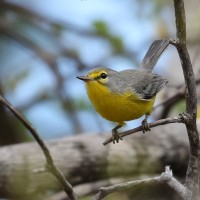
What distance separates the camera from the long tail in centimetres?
387

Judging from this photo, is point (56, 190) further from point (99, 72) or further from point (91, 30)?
point (91, 30)

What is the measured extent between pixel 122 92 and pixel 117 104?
0.20m

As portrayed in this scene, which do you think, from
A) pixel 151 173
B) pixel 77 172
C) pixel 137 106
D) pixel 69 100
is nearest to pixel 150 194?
pixel 151 173

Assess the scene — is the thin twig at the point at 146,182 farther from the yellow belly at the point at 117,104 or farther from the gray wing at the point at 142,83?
the gray wing at the point at 142,83

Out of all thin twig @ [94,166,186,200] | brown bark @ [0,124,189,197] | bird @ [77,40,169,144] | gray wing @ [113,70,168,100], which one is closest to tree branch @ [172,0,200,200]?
thin twig @ [94,166,186,200]

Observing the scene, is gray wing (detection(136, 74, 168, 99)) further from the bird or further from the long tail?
the long tail

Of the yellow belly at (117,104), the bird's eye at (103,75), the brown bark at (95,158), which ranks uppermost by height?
the bird's eye at (103,75)

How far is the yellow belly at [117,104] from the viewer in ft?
11.0

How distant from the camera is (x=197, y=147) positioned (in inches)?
94.2

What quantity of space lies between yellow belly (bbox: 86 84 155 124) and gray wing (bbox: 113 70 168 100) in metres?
0.06

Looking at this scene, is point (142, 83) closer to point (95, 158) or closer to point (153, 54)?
point (153, 54)

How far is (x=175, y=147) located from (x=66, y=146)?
2.78 feet

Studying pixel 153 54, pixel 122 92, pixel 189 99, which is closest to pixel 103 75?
pixel 122 92

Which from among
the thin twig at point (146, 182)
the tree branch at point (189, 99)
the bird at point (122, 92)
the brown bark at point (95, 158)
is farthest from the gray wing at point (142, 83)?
the thin twig at point (146, 182)
